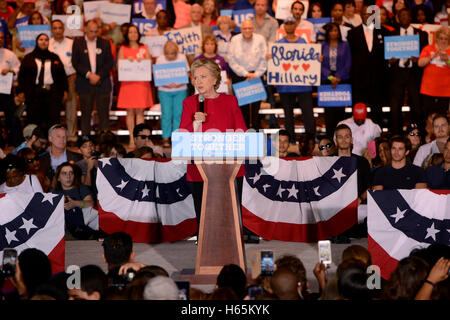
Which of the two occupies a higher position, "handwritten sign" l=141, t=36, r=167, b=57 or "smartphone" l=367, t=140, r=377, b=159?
"handwritten sign" l=141, t=36, r=167, b=57

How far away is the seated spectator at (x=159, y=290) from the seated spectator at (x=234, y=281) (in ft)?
1.70

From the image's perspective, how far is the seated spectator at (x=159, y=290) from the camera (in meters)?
5.05

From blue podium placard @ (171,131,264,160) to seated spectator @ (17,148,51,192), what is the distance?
125 inches

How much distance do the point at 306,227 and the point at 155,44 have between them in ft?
17.1

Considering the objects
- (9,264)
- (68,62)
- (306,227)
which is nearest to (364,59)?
(306,227)

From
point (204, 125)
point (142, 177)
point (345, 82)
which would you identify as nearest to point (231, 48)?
point (345, 82)

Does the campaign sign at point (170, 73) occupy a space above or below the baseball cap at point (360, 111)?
above

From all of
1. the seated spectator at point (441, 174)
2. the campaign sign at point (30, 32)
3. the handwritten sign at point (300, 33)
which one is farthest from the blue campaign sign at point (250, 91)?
the seated spectator at point (441, 174)

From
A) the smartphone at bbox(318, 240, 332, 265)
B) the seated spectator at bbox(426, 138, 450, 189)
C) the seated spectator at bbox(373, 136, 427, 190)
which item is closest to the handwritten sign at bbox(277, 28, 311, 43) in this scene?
the seated spectator at bbox(373, 136, 427, 190)

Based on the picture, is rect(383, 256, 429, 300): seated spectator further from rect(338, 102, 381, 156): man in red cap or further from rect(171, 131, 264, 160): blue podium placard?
rect(338, 102, 381, 156): man in red cap

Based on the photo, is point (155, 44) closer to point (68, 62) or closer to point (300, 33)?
point (68, 62)

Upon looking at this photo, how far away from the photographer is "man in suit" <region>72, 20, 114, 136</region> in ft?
40.3

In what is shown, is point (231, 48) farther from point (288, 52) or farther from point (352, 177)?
point (352, 177)

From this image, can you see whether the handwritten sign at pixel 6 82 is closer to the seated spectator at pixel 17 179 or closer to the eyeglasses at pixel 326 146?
the seated spectator at pixel 17 179
